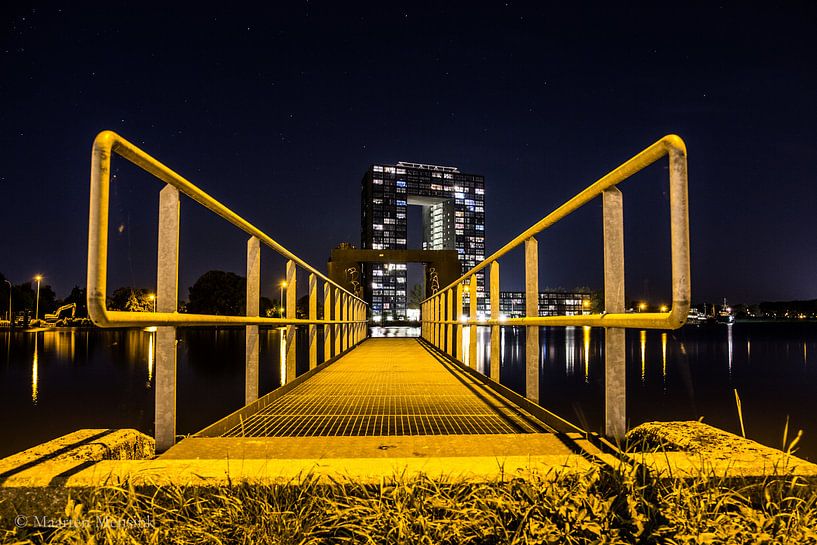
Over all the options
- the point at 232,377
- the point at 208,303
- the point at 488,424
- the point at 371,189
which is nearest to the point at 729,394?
the point at 232,377

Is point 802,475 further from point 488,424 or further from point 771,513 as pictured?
point 488,424

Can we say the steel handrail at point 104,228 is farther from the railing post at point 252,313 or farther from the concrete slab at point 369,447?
the railing post at point 252,313

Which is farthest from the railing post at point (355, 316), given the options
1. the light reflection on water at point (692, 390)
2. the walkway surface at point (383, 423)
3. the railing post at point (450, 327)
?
the walkway surface at point (383, 423)

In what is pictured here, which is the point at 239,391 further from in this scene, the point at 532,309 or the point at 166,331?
the point at 166,331

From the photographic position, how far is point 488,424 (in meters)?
2.94

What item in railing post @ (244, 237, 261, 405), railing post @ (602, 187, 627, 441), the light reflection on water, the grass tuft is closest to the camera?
the grass tuft

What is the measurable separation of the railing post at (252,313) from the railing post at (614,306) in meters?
2.01

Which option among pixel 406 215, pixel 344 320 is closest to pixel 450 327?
pixel 344 320

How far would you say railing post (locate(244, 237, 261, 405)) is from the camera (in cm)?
325

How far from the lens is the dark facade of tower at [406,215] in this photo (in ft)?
307

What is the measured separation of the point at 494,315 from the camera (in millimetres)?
4270

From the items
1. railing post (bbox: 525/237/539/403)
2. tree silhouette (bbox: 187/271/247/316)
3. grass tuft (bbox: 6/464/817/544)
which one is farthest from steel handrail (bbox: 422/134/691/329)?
tree silhouette (bbox: 187/271/247/316)

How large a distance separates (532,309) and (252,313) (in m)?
1.65

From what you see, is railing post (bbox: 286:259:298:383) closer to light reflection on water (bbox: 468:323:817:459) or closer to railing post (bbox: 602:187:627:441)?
railing post (bbox: 602:187:627:441)
